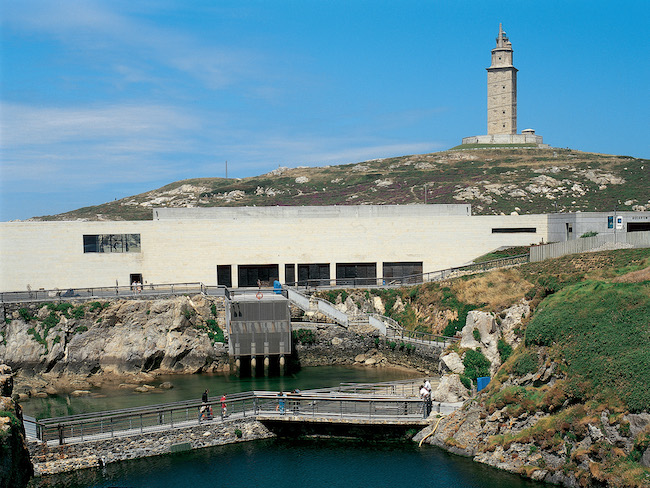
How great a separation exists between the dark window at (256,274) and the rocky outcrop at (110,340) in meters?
9.81

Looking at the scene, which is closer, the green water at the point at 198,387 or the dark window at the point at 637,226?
the green water at the point at 198,387

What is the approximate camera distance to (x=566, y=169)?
130000mm

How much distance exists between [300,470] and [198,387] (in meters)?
17.6

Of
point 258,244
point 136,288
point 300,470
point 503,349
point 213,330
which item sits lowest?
point 300,470

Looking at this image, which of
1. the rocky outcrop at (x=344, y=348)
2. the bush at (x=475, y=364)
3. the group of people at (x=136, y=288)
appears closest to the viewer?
the bush at (x=475, y=364)

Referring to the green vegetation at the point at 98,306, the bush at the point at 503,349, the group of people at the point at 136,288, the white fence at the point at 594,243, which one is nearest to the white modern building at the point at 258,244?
the group of people at the point at 136,288

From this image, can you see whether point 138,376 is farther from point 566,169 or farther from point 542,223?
point 566,169

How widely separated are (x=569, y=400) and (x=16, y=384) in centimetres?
3773

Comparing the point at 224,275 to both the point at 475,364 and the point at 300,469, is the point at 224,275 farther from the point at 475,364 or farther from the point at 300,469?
the point at 300,469

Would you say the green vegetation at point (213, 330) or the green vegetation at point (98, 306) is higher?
the green vegetation at point (98, 306)

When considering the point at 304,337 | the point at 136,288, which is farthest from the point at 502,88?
the point at 136,288

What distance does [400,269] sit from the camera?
67750 millimetres

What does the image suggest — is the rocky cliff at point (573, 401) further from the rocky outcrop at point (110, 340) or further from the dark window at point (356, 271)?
the dark window at point (356, 271)

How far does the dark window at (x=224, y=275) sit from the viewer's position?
6581 cm
